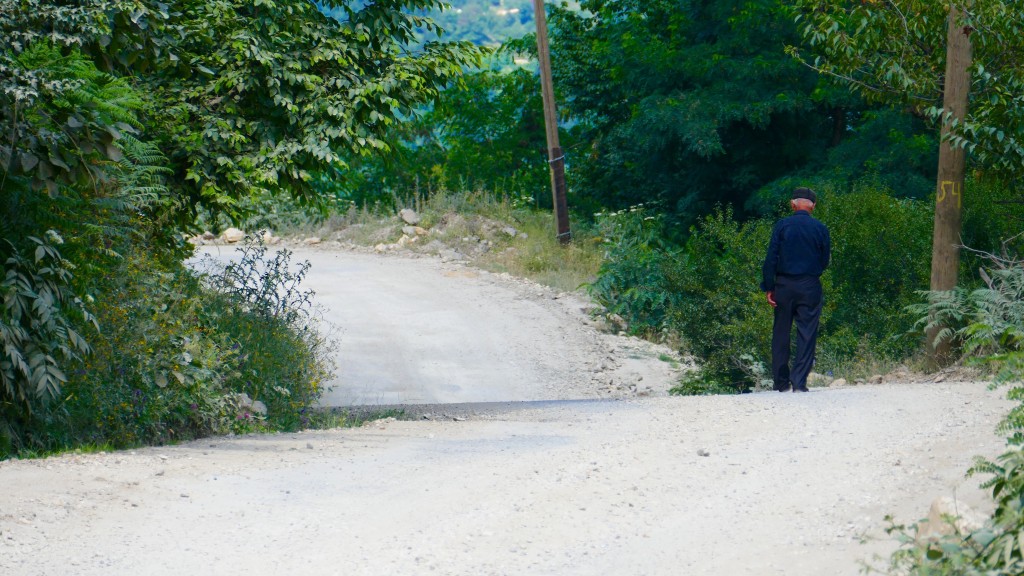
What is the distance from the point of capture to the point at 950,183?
1160 centimetres

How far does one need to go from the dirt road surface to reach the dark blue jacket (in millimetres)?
1234

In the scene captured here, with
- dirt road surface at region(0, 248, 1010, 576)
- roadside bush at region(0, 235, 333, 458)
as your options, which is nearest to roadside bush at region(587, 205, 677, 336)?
roadside bush at region(0, 235, 333, 458)

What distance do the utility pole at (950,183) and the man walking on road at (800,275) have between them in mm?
1900

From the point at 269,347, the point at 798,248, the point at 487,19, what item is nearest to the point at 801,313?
the point at 798,248

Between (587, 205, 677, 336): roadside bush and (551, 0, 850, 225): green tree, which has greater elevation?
(551, 0, 850, 225): green tree

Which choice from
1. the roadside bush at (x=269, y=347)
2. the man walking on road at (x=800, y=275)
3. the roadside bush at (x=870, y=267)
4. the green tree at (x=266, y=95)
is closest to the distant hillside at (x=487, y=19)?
the roadside bush at (x=870, y=267)

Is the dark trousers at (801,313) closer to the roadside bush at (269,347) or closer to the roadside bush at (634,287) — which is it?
the roadside bush at (269,347)

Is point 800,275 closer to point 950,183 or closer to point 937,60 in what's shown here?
point 950,183

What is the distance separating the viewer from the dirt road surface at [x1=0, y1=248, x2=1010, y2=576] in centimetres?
535

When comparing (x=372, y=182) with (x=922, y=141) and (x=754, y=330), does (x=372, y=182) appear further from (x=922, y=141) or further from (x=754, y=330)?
(x=754, y=330)

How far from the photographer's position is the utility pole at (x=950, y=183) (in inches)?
451

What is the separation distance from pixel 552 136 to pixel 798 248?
51.0ft

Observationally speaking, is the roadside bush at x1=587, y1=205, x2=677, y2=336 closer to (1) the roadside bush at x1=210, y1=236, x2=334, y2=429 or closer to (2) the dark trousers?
(2) the dark trousers

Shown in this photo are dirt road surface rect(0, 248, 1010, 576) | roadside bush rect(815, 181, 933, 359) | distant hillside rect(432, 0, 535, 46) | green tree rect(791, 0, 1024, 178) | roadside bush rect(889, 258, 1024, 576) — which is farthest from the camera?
distant hillside rect(432, 0, 535, 46)
